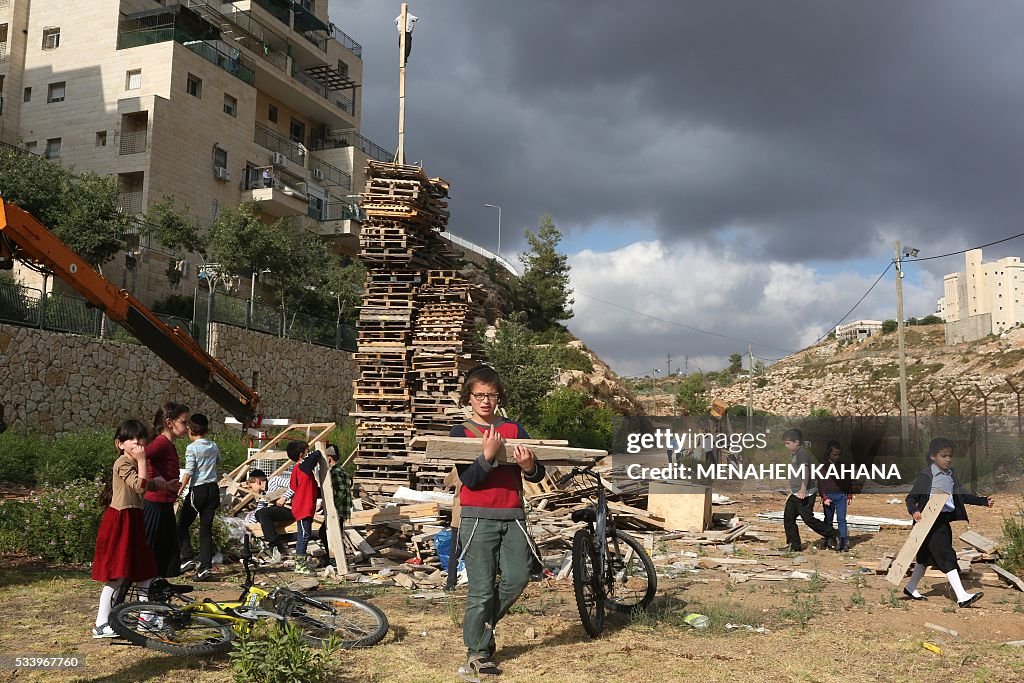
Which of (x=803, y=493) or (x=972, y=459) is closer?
(x=803, y=493)

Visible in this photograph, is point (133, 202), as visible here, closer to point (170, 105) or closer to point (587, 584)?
point (170, 105)

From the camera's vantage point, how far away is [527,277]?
55.0 metres

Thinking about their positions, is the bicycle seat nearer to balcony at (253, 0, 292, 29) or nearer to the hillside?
balcony at (253, 0, 292, 29)

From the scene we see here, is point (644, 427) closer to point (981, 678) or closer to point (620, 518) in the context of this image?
point (620, 518)

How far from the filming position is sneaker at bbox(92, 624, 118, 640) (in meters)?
6.00

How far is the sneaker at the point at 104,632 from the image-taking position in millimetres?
6004

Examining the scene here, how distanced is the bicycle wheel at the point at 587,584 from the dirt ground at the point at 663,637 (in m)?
0.14

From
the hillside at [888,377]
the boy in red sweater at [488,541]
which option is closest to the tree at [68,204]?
the boy in red sweater at [488,541]

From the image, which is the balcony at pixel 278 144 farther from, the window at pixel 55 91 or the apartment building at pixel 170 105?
the window at pixel 55 91

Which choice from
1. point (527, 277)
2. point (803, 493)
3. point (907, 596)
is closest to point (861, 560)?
point (803, 493)

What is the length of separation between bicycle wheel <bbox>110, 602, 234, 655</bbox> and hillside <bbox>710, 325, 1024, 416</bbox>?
61364 millimetres

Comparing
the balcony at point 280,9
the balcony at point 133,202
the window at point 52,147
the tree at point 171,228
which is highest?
the balcony at point 280,9

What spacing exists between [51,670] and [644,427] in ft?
102

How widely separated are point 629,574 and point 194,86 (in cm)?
3443
